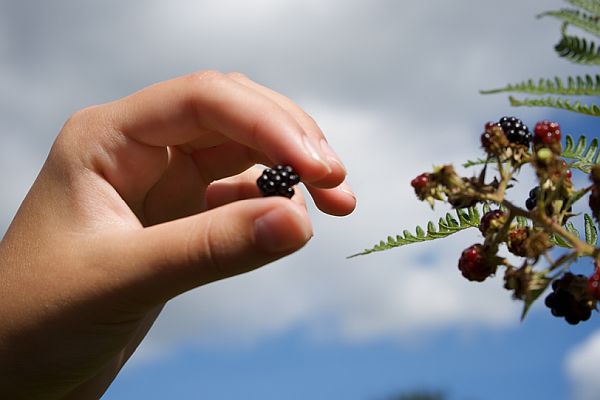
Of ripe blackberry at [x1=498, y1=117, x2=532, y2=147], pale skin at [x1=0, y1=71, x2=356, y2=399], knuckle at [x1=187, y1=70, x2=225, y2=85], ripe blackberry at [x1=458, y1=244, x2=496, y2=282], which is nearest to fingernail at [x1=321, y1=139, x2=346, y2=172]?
pale skin at [x1=0, y1=71, x2=356, y2=399]

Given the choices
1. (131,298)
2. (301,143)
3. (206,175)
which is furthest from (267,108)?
(206,175)

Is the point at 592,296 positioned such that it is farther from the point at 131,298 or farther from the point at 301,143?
the point at 131,298

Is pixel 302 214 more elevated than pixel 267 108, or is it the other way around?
pixel 267 108

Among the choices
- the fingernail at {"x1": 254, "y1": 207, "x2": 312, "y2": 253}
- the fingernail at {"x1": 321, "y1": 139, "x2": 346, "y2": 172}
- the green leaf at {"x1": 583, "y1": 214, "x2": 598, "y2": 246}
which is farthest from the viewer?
the fingernail at {"x1": 321, "y1": 139, "x2": 346, "y2": 172}

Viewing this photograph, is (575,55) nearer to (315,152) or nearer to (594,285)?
(594,285)

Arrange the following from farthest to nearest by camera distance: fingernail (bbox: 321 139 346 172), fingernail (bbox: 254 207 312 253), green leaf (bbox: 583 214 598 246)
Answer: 1. fingernail (bbox: 321 139 346 172)
2. fingernail (bbox: 254 207 312 253)
3. green leaf (bbox: 583 214 598 246)

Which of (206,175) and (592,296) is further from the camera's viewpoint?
(206,175)

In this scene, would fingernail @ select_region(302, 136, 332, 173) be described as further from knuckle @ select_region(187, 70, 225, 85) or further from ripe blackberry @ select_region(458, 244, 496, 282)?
ripe blackberry @ select_region(458, 244, 496, 282)
